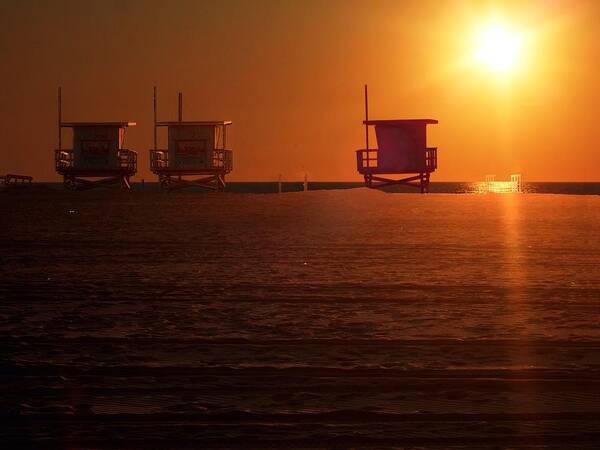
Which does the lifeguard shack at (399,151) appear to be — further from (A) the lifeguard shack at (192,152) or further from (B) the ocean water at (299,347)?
(B) the ocean water at (299,347)

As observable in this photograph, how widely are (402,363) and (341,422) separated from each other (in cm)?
97

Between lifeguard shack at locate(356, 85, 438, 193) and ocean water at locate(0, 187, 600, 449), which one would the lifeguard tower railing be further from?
ocean water at locate(0, 187, 600, 449)

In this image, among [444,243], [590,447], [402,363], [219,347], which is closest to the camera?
[590,447]

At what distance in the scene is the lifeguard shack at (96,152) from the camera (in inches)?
1503

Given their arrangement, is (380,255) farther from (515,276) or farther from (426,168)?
(426,168)

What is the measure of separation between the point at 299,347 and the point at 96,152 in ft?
117

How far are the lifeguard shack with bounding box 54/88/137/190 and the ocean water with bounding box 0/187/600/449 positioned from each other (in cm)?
2924

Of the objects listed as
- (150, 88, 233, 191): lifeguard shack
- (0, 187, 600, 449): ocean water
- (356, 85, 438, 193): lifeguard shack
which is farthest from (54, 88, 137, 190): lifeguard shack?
(0, 187, 600, 449): ocean water

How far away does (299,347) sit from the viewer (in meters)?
4.22

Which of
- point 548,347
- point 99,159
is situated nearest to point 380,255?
point 548,347

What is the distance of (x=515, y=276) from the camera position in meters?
7.29

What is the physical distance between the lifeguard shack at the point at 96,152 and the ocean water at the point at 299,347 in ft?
95.9

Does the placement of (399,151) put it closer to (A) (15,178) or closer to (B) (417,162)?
(B) (417,162)

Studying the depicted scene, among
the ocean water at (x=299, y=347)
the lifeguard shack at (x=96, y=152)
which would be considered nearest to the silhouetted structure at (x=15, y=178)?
the lifeguard shack at (x=96, y=152)
